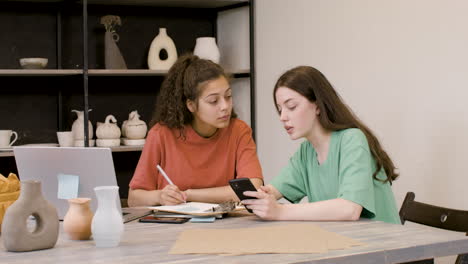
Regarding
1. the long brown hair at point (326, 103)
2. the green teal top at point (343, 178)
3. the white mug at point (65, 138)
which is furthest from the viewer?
the white mug at point (65, 138)

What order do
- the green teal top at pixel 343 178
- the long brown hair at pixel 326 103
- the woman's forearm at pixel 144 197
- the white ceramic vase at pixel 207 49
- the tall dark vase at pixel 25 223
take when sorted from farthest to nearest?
the white ceramic vase at pixel 207 49 < the woman's forearm at pixel 144 197 < the long brown hair at pixel 326 103 < the green teal top at pixel 343 178 < the tall dark vase at pixel 25 223

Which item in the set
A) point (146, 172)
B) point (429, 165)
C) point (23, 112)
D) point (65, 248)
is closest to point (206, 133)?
point (146, 172)

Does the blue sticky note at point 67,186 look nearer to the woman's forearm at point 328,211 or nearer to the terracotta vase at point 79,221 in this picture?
the terracotta vase at point 79,221

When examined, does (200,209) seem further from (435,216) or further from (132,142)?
(132,142)

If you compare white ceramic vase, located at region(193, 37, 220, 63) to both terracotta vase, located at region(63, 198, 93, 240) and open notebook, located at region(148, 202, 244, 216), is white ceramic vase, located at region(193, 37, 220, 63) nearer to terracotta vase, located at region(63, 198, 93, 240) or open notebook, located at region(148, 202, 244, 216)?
open notebook, located at region(148, 202, 244, 216)

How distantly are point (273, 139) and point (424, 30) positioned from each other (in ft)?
4.15

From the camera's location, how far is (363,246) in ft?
5.56

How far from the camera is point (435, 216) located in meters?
2.28

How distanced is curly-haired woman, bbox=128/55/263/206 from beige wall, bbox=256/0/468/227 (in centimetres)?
70

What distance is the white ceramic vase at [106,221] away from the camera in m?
1.75

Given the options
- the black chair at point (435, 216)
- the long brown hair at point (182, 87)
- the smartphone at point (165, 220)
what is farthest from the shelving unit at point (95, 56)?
the black chair at point (435, 216)

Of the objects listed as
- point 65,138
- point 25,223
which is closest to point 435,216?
point 25,223

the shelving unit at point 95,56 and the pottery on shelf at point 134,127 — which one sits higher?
the shelving unit at point 95,56

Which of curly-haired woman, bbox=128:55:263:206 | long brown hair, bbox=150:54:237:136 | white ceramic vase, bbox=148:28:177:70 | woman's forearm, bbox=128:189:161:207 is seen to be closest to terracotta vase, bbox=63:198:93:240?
woman's forearm, bbox=128:189:161:207
